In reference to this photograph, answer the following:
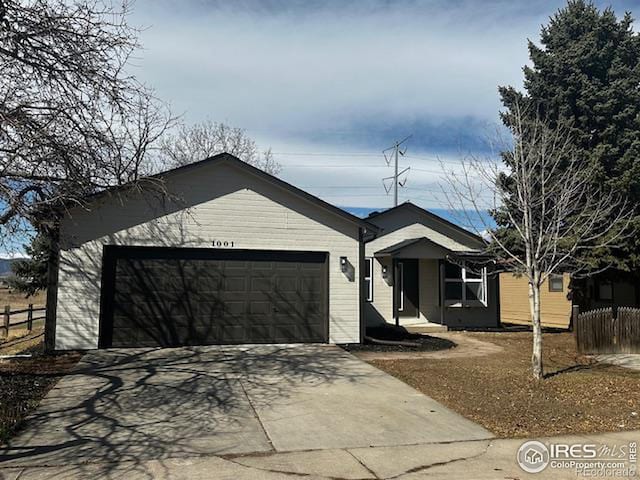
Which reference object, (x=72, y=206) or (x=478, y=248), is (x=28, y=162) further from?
(x=478, y=248)

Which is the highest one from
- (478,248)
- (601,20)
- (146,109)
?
(601,20)

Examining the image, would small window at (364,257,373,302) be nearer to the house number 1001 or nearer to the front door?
the front door

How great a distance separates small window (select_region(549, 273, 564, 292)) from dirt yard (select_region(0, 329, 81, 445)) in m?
20.4

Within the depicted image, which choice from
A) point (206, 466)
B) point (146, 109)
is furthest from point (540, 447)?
point (146, 109)

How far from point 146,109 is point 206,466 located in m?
5.99

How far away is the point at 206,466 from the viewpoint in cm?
Answer: 521

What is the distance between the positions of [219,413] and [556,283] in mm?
20906

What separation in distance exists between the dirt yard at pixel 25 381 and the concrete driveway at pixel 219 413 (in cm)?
19

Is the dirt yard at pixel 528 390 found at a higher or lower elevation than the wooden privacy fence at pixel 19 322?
lower

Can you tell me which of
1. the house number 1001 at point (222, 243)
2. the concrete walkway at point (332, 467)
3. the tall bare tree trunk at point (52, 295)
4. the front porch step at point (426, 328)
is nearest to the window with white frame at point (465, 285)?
the front porch step at point (426, 328)

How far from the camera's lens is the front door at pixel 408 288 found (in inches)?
745

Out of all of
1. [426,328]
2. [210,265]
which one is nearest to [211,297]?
[210,265]

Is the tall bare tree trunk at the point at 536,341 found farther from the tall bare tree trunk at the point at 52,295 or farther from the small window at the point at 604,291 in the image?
the small window at the point at 604,291

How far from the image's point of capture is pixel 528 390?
28.7 feet
